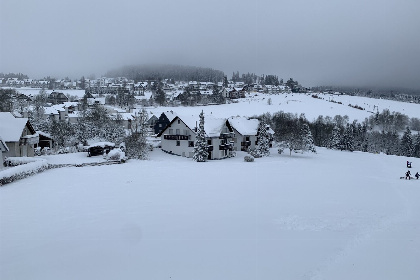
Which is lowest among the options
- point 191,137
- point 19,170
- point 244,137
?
point 244,137

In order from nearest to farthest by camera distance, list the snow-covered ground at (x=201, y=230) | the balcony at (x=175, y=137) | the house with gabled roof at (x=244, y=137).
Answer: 1. the snow-covered ground at (x=201, y=230)
2. the balcony at (x=175, y=137)
3. the house with gabled roof at (x=244, y=137)

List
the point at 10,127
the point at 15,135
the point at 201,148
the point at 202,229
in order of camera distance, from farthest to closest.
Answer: the point at 201,148 < the point at 10,127 < the point at 15,135 < the point at 202,229

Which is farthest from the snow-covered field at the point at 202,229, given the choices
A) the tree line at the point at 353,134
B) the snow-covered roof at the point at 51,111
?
the snow-covered roof at the point at 51,111

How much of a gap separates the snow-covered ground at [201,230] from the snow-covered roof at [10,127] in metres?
12.2

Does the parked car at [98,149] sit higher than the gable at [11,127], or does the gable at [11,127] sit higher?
the gable at [11,127]

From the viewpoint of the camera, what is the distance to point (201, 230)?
51.8 feet

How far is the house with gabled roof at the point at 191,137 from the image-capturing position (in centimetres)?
4888

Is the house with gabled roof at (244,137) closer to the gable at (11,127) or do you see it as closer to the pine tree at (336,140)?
the pine tree at (336,140)

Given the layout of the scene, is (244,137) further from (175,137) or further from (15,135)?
(15,135)

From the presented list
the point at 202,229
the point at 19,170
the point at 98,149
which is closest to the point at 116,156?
the point at 98,149

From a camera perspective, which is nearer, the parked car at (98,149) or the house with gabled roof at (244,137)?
the parked car at (98,149)

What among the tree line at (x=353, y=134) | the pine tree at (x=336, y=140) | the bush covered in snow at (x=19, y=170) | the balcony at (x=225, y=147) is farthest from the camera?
the pine tree at (x=336, y=140)

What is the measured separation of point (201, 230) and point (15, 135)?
100 feet

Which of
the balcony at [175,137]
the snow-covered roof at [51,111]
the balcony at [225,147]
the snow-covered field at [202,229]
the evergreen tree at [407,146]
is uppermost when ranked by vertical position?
the snow-covered roof at [51,111]
